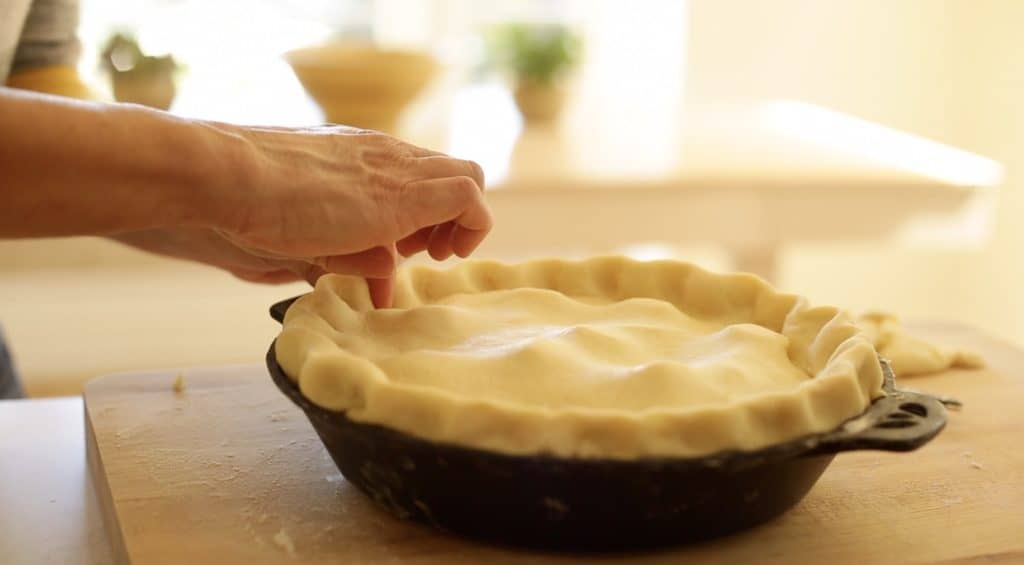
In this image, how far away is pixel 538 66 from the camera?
8.86ft

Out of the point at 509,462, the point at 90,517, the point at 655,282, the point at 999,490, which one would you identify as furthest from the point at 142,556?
the point at 999,490

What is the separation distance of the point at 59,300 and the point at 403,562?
244 cm

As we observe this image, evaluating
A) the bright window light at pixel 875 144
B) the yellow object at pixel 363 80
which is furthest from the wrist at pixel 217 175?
the bright window light at pixel 875 144

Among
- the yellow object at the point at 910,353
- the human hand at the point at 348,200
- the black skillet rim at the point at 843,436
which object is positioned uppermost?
the human hand at the point at 348,200

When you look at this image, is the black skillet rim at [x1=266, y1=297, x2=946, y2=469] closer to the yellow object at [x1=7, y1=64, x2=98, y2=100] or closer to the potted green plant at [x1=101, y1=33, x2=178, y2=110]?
the yellow object at [x1=7, y1=64, x2=98, y2=100]

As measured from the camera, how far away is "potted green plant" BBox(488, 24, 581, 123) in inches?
107

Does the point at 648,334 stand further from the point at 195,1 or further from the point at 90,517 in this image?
the point at 195,1

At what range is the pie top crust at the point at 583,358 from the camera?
733 millimetres

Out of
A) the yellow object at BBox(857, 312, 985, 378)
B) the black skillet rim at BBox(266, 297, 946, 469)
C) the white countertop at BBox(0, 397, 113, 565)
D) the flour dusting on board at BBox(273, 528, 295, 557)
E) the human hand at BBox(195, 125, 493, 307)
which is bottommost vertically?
the white countertop at BBox(0, 397, 113, 565)

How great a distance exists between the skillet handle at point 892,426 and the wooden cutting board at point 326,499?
0.10 m

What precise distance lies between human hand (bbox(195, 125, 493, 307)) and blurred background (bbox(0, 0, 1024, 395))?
1126 mm

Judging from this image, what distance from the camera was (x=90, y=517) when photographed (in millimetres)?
950

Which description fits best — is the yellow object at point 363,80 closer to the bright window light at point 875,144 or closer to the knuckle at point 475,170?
the bright window light at point 875,144

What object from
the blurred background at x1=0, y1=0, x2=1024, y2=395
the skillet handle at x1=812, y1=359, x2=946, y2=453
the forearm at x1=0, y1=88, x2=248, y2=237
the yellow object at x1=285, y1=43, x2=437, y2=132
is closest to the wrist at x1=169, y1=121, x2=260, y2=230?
the forearm at x1=0, y1=88, x2=248, y2=237
